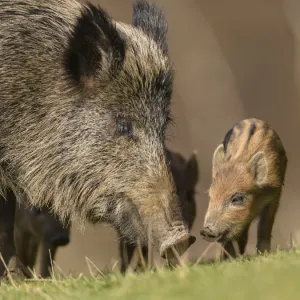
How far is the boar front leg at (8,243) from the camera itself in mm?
6164

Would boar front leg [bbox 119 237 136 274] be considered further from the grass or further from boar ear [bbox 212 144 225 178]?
the grass

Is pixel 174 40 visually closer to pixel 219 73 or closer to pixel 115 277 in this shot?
pixel 219 73

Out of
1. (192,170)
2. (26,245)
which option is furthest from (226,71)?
(26,245)

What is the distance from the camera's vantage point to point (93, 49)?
6.17m

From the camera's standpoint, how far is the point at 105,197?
19.7 ft

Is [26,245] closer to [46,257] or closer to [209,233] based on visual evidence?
[46,257]

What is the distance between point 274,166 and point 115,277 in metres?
2.85

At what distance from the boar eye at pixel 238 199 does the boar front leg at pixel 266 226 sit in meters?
0.19

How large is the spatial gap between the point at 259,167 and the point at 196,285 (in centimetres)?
323

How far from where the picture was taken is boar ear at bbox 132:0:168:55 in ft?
21.7

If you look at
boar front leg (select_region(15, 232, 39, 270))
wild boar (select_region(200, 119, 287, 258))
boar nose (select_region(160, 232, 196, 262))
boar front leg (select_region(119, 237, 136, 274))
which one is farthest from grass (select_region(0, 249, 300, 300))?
boar front leg (select_region(15, 232, 39, 270))

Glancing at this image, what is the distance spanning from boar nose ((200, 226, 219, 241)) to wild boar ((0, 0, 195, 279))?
2.91 feet

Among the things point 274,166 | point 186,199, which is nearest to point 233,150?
point 274,166

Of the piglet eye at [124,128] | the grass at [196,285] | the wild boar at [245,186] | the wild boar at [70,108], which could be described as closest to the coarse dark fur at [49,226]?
the wild boar at [245,186]
